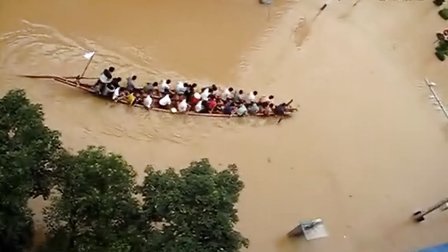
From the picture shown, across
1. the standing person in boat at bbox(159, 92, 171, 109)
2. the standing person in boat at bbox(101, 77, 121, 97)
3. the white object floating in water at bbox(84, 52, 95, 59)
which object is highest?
the white object floating in water at bbox(84, 52, 95, 59)

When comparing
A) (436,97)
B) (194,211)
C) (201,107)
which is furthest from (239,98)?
(194,211)

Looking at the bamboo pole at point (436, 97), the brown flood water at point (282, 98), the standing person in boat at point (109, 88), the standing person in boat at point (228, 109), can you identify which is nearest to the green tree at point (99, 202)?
the brown flood water at point (282, 98)

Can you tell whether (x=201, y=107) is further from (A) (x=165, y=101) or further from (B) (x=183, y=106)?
(A) (x=165, y=101)

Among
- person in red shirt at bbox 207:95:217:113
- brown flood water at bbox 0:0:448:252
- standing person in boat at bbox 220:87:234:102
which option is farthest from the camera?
standing person in boat at bbox 220:87:234:102

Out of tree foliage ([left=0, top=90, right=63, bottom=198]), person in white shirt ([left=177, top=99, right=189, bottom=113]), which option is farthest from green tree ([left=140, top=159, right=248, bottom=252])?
person in white shirt ([left=177, top=99, right=189, bottom=113])

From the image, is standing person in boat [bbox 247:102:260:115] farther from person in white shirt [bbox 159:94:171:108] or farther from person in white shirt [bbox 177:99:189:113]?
person in white shirt [bbox 159:94:171:108]

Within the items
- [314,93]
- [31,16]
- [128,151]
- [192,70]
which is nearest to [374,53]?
[314,93]

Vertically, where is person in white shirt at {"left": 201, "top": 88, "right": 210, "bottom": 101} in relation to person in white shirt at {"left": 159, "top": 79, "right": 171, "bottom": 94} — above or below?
below

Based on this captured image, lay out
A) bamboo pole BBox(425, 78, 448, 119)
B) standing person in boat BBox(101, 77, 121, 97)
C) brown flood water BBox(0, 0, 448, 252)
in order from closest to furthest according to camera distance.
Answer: brown flood water BBox(0, 0, 448, 252) < standing person in boat BBox(101, 77, 121, 97) < bamboo pole BBox(425, 78, 448, 119)
